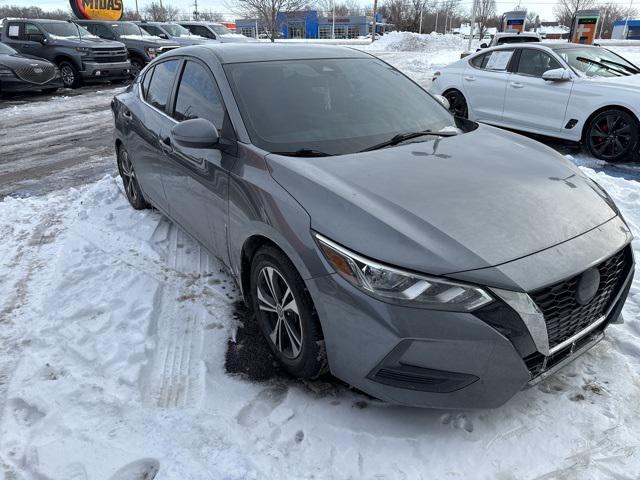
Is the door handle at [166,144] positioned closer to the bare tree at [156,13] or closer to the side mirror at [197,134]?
the side mirror at [197,134]

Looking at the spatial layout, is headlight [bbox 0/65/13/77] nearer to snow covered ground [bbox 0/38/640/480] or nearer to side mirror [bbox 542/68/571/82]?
snow covered ground [bbox 0/38/640/480]

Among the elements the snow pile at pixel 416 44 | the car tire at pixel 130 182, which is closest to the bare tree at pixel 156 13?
the snow pile at pixel 416 44

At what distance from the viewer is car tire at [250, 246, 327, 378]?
2432 mm

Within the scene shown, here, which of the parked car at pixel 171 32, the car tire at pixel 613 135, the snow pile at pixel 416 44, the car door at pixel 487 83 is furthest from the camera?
the snow pile at pixel 416 44

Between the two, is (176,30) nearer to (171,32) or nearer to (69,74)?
(171,32)

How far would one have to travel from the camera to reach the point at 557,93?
738cm

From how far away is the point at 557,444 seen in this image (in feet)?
7.40

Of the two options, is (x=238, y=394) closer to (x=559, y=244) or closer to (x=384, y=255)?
(x=384, y=255)

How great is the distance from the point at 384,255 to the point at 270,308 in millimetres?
954

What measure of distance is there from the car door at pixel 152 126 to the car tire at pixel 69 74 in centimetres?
1293

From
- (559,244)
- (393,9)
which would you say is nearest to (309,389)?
(559,244)

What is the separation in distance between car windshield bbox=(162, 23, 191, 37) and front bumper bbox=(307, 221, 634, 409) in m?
20.2

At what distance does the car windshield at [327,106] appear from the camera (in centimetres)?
295

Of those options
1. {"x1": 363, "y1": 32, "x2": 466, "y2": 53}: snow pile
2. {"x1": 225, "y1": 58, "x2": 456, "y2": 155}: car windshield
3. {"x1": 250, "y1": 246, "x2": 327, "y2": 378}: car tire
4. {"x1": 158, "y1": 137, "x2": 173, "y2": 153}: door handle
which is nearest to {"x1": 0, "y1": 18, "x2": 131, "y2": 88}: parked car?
{"x1": 158, "y1": 137, "x2": 173, "y2": 153}: door handle
